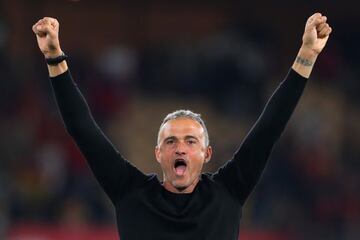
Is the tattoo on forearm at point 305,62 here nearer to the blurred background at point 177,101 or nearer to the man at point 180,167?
the man at point 180,167

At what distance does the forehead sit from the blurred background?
5.65m

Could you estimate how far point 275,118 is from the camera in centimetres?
388

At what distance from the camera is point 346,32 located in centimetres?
1281

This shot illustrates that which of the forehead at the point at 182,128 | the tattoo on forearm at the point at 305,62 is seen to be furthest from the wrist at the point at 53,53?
the tattoo on forearm at the point at 305,62

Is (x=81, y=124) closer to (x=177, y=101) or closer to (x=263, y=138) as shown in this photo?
(x=263, y=138)

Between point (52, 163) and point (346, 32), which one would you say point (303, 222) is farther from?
point (346, 32)

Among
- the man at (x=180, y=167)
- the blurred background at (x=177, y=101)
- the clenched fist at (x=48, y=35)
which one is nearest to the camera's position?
the clenched fist at (x=48, y=35)

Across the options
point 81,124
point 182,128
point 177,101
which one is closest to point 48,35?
point 81,124

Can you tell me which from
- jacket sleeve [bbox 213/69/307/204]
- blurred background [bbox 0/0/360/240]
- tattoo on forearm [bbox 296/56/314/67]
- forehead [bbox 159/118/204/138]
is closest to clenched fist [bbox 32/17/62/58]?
forehead [bbox 159/118/204/138]

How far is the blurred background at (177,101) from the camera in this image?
10.1 m

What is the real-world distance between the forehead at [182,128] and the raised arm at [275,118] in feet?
0.70

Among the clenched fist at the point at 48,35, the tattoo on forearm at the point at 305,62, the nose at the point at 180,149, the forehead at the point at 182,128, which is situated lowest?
the nose at the point at 180,149

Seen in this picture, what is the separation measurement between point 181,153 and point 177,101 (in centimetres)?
793

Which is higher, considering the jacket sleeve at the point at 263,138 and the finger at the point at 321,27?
the finger at the point at 321,27
